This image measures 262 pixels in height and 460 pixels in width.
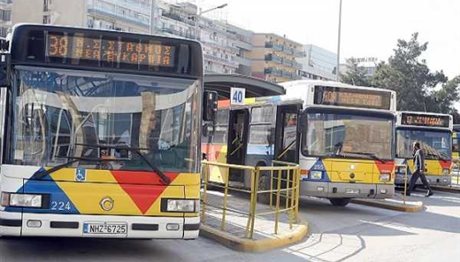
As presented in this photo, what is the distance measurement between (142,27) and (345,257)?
7425 centimetres

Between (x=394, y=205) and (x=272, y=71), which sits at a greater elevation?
(x=272, y=71)

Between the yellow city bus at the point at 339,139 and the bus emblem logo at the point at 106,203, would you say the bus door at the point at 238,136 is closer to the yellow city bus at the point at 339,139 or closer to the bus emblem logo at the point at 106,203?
the yellow city bus at the point at 339,139

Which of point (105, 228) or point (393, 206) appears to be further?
point (393, 206)

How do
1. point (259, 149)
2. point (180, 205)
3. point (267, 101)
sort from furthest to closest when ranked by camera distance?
point (259, 149), point (267, 101), point (180, 205)

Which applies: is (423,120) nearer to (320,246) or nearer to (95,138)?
(320,246)

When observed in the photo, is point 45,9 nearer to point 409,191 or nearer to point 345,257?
point 409,191

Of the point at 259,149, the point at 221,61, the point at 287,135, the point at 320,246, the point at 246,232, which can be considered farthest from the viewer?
the point at 221,61

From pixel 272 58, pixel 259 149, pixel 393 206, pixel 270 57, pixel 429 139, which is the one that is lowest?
pixel 393 206

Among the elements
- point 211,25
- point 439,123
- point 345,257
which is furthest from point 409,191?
point 211,25

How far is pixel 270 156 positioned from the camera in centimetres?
1648

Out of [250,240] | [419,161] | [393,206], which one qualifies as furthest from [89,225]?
[419,161]

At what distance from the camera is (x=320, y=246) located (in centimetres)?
1073

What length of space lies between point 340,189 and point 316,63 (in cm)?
12021

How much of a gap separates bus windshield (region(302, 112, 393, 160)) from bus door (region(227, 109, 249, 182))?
3.13 m
